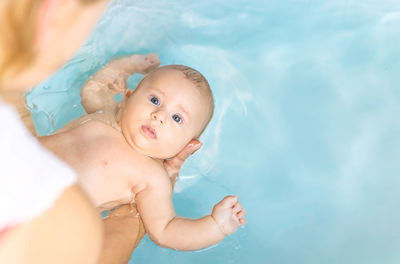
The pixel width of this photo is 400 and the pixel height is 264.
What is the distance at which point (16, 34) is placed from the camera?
49 cm

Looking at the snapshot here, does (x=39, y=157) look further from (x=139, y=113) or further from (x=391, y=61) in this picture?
(x=391, y=61)

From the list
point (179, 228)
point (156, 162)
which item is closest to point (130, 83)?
point (156, 162)

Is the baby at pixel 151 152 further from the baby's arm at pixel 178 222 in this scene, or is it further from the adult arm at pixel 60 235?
the adult arm at pixel 60 235

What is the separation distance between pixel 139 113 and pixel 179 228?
26 centimetres

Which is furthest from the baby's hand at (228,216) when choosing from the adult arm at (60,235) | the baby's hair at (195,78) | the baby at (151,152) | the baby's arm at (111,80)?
the adult arm at (60,235)

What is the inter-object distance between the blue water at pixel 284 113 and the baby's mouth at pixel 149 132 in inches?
10.9

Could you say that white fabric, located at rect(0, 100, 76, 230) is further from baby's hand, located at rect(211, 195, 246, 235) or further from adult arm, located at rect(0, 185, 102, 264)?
baby's hand, located at rect(211, 195, 246, 235)

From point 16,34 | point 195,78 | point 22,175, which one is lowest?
point 195,78

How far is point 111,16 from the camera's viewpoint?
158 cm

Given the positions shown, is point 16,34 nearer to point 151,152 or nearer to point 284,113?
point 151,152

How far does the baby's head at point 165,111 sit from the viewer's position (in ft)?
3.87

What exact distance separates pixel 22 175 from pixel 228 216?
0.73 metres

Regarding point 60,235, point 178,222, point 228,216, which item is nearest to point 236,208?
point 228,216

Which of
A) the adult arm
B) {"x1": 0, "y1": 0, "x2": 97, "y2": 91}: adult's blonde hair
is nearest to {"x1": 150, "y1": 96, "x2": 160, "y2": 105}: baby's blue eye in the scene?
the adult arm
